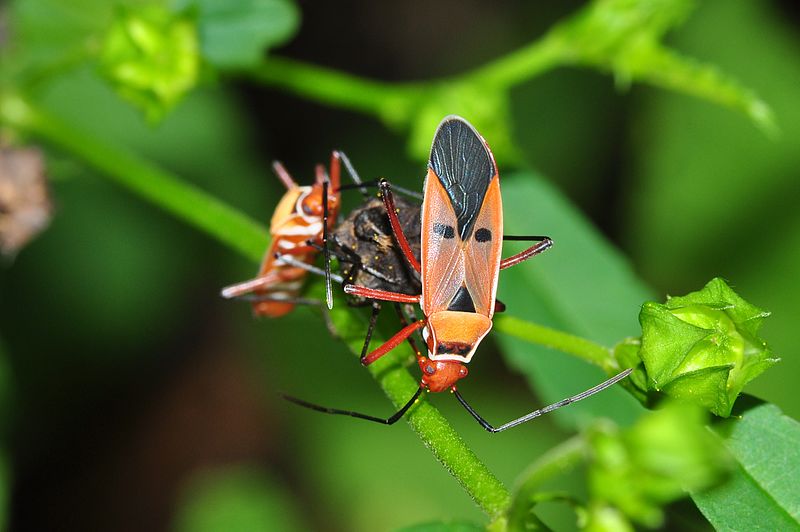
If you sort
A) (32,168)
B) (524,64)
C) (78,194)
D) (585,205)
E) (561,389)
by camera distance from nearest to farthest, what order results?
(561,389) < (32,168) < (524,64) < (78,194) < (585,205)

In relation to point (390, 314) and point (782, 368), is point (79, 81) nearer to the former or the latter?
point (390, 314)

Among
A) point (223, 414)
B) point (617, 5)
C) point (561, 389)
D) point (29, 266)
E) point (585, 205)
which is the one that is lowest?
point (223, 414)

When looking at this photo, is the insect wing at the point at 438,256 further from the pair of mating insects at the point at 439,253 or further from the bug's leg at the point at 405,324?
the bug's leg at the point at 405,324

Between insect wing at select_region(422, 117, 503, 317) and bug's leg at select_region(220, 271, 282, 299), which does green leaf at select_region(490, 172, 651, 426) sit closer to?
insect wing at select_region(422, 117, 503, 317)

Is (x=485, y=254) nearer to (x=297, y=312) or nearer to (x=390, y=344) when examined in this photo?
(x=390, y=344)

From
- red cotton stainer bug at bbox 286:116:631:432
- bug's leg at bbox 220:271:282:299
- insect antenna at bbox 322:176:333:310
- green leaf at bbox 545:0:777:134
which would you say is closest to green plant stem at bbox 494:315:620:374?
red cotton stainer bug at bbox 286:116:631:432

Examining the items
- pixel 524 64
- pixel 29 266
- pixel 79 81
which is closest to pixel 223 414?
pixel 29 266
